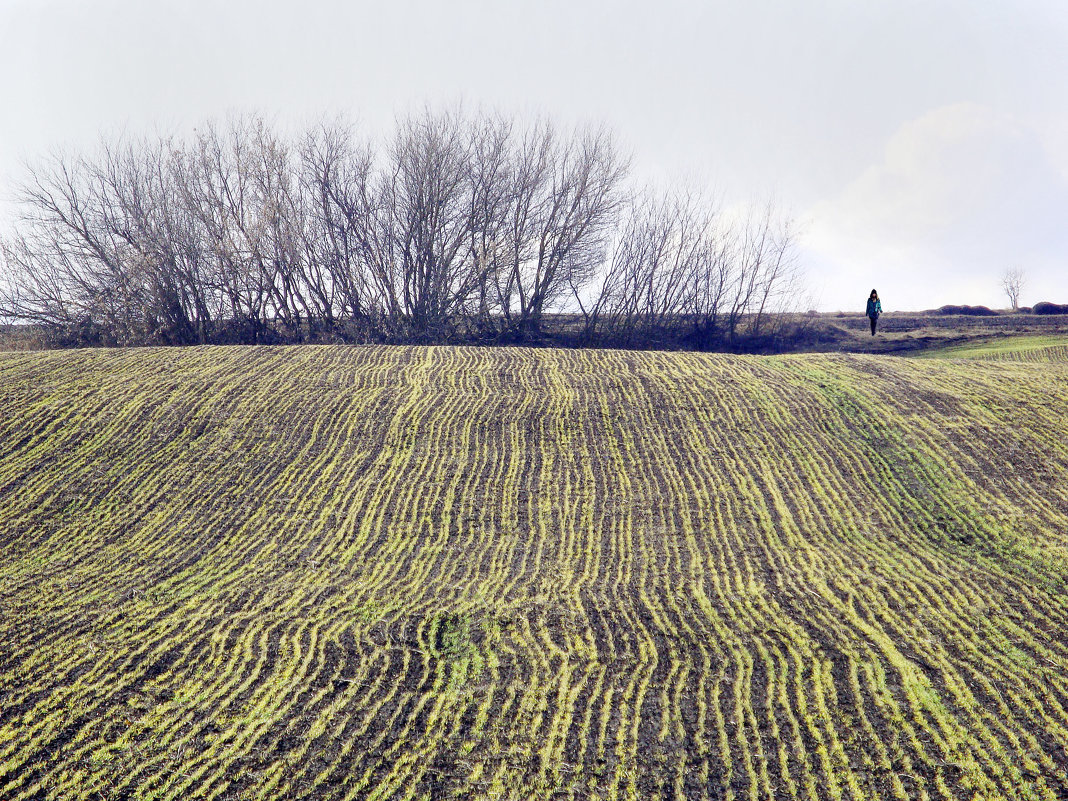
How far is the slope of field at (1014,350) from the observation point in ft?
100

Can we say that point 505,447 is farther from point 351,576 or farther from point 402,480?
point 351,576

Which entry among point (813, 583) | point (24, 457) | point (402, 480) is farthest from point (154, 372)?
point (813, 583)

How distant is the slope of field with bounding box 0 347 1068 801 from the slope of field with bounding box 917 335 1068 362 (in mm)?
10863

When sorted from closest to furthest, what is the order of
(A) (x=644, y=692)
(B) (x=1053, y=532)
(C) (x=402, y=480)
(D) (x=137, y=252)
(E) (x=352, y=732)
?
(E) (x=352, y=732) → (A) (x=644, y=692) → (B) (x=1053, y=532) → (C) (x=402, y=480) → (D) (x=137, y=252)

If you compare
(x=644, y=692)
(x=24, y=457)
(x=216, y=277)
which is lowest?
(x=644, y=692)

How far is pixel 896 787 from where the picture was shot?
22.7ft

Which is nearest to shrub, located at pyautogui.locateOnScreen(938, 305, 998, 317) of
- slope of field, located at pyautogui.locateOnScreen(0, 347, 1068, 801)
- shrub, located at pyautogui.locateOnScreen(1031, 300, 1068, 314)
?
shrub, located at pyautogui.locateOnScreen(1031, 300, 1068, 314)

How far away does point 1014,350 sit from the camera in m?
32.0

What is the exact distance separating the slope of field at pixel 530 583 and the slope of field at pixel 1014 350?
428 inches

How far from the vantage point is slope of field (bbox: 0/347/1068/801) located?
24.2 ft

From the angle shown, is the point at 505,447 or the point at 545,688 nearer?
the point at 545,688

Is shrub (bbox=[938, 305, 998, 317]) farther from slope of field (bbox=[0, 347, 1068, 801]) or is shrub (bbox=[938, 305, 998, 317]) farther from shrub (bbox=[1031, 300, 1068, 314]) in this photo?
slope of field (bbox=[0, 347, 1068, 801])

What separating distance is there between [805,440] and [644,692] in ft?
35.1

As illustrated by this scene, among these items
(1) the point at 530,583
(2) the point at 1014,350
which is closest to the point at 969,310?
(2) the point at 1014,350
